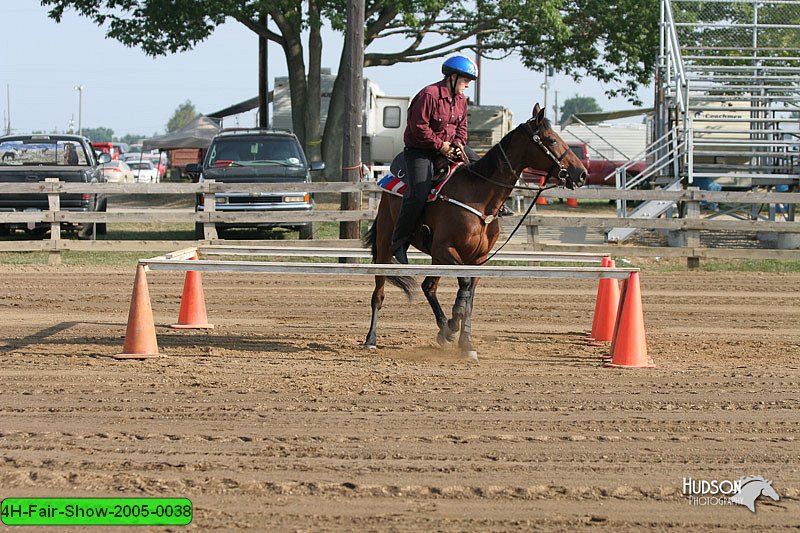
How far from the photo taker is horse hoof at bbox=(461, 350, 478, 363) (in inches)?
361

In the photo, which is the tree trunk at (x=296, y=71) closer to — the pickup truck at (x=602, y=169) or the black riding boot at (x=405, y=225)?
the pickup truck at (x=602, y=169)

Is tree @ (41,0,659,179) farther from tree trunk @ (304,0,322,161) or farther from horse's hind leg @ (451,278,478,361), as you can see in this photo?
horse's hind leg @ (451,278,478,361)

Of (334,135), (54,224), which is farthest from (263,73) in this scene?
(54,224)

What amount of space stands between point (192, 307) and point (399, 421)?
465 centimetres

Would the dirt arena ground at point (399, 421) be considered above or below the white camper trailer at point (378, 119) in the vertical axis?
below

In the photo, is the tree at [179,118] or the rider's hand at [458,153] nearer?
the rider's hand at [458,153]

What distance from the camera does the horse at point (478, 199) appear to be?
916 cm

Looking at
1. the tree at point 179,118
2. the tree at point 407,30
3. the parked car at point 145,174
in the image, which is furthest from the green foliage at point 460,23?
the tree at point 179,118

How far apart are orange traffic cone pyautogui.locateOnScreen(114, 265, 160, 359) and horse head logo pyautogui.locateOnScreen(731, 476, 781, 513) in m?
5.38

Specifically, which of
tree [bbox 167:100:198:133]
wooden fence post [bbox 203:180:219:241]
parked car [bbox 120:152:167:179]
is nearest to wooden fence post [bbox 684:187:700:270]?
wooden fence post [bbox 203:180:219:241]

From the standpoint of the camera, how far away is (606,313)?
10352mm

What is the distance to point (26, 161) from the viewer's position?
66.3ft

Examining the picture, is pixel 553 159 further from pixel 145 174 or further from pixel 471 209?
pixel 145 174

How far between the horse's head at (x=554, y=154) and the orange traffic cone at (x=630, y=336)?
102 cm
